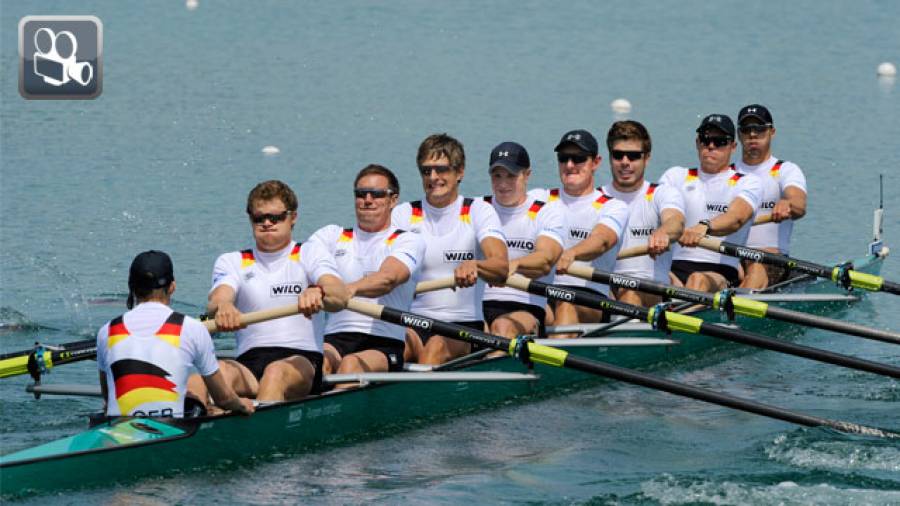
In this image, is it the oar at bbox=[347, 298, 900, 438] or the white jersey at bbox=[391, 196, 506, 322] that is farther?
the white jersey at bbox=[391, 196, 506, 322]

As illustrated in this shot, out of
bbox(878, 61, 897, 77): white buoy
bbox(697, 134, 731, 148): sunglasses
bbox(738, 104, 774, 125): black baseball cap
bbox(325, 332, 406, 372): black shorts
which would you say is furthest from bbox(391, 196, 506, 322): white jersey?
bbox(878, 61, 897, 77): white buoy

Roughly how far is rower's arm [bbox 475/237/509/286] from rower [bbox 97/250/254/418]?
2655mm

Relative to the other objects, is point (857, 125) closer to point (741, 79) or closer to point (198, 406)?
point (741, 79)

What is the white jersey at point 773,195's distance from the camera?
13914 millimetres

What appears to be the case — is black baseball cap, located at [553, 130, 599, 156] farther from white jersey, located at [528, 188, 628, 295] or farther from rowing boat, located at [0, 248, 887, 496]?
rowing boat, located at [0, 248, 887, 496]

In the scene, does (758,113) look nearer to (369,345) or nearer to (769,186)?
(769,186)

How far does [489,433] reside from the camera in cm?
1010

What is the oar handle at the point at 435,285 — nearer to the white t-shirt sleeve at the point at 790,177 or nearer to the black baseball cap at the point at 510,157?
the black baseball cap at the point at 510,157

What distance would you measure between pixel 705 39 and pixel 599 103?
722cm

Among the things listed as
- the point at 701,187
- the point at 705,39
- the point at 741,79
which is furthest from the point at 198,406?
the point at 705,39

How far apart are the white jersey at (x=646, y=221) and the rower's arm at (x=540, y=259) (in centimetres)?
138

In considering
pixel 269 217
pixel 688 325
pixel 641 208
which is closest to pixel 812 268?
pixel 641 208

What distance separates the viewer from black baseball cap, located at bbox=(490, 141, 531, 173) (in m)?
11.0

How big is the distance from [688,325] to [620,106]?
13.8m
